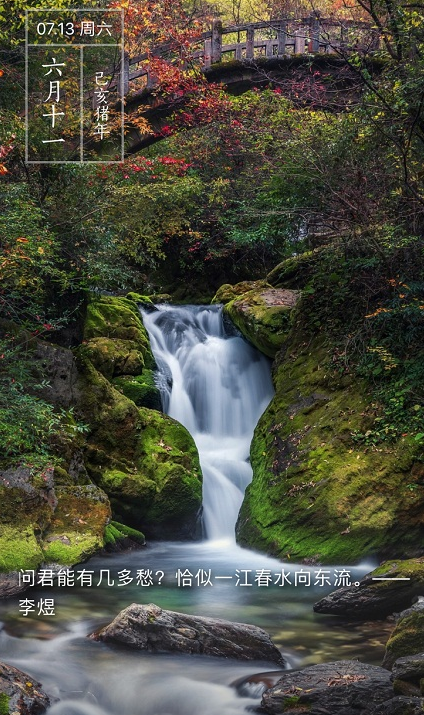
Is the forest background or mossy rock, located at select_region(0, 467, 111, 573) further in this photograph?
the forest background

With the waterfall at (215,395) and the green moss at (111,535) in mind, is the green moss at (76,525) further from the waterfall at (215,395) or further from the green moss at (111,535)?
the waterfall at (215,395)

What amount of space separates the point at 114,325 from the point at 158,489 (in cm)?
411

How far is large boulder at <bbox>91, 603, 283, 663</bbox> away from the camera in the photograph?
5789mm

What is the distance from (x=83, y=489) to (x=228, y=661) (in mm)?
4019

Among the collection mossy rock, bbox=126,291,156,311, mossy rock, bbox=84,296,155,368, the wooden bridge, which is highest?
the wooden bridge

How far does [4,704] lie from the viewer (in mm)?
4633

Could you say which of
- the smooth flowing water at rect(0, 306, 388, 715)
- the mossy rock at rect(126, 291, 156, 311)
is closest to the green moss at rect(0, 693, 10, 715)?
the smooth flowing water at rect(0, 306, 388, 715)

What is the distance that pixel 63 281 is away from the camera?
10.1 meters

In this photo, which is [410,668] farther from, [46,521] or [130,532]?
[130,532]

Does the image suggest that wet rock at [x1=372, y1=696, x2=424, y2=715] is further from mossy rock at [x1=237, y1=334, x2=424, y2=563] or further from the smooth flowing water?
mossy rock at [x1=237, y1=334, x2=424, y2=563]

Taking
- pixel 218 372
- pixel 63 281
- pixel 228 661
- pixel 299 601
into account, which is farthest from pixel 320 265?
pixel 228 661

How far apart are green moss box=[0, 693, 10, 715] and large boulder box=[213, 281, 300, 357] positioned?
8.30 metres

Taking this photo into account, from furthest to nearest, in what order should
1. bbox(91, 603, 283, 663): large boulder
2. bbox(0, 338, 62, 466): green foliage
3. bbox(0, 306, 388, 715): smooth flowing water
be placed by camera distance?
1. bbox(0, 338, 62, 466): green foliage
2. bbox(91, 603, 283, 663): large boulder
3. bbox(0, 306, 388, 715): smooth flowing water
